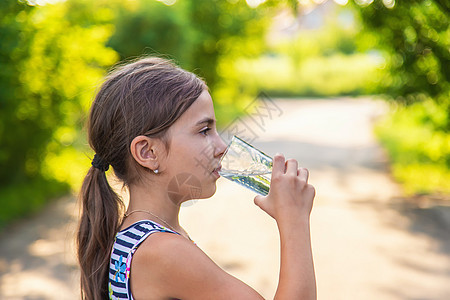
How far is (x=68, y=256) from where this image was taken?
5.45 m

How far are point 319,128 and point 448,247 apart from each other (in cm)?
1097

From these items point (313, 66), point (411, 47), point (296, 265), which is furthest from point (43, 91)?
point (313, 66)

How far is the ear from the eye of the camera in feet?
5.17

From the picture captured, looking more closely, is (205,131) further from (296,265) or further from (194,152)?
(296,265)

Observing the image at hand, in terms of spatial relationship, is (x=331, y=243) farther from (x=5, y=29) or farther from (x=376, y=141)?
(x=376, y=141)

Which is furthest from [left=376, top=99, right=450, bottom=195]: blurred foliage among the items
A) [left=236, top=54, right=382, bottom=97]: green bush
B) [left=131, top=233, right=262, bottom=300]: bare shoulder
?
[left=236, top=54, right=382, bottom=97]: green bush

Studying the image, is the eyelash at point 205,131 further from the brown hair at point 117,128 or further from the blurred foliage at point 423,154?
the blurred foliage at point 423,154

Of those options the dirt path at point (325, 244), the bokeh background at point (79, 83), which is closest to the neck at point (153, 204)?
the dirt path at point (325, 244)

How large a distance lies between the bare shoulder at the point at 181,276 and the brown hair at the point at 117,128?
0.27 meters

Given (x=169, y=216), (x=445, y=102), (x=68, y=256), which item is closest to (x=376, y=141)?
(x=445, y=102)

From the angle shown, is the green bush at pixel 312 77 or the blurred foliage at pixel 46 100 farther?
the green bush at pixel 312 77

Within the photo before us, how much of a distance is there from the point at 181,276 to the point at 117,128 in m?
0.49

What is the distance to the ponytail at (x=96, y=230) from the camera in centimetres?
168

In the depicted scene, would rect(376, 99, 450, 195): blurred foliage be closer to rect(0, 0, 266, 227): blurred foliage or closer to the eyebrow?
rect(0, 0, 266, 227): blurred foliage
